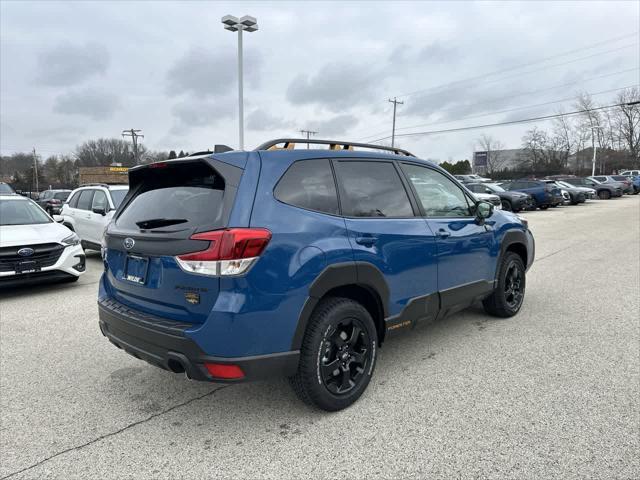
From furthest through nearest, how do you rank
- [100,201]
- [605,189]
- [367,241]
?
1. [605,189]
2. [100,201]
3. [367,241]

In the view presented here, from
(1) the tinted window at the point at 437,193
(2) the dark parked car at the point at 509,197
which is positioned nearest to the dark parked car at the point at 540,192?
(2) the dark parked car at the point at 509,197

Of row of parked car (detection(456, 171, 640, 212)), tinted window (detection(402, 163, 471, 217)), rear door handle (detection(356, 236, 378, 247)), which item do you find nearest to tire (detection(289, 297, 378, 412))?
rear door handle (detection(356, 236, 378, 247))

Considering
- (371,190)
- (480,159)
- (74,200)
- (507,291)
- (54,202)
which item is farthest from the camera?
(480,159)

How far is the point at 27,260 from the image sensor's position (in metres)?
6.37

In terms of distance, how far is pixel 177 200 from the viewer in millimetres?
3004

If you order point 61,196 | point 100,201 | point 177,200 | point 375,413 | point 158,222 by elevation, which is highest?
point 177,200

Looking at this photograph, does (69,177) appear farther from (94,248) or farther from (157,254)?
(157,254)

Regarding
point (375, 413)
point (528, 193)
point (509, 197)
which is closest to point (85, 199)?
point (375, 413)

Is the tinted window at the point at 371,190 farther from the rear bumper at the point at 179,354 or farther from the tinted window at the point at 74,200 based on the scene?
the tinted window at the point at 74,200

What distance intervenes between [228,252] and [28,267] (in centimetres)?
527

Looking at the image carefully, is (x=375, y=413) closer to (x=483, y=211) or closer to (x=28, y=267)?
(x=483, y=211)

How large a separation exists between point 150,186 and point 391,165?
1.92 metres

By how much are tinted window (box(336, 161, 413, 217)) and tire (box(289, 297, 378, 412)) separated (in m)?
0.70

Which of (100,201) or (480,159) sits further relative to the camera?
(480,159)
